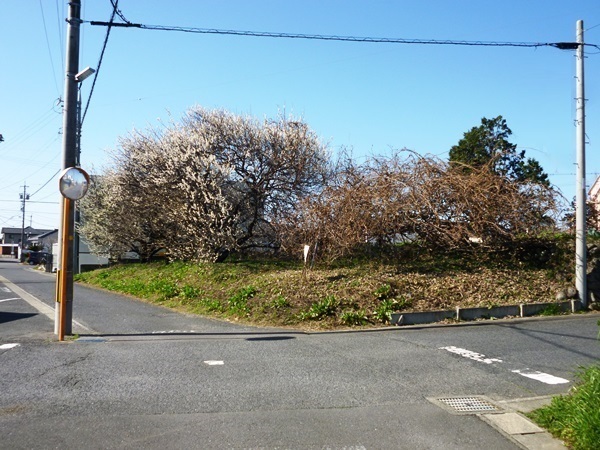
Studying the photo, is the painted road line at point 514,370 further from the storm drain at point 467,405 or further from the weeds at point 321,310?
the weeds at point 321,310

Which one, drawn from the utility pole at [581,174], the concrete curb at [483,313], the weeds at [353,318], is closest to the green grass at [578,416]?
the concrete curb at [483,313]

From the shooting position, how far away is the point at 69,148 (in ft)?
34.0

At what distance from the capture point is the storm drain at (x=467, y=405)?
6027mm

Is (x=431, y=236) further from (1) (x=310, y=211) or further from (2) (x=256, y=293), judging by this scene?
(2) (x=256, y=293)

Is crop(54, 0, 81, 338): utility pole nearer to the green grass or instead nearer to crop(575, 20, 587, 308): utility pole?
the green grass

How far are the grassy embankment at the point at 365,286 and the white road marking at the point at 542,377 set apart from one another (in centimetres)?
422

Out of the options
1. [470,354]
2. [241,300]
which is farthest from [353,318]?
[470,354]

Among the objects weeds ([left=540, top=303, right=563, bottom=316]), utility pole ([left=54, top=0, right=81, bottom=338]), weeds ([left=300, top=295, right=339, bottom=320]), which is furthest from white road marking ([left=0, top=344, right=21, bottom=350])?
weeds ([left=540, top=303, right=563, bottom=316])

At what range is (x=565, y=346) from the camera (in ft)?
30.4

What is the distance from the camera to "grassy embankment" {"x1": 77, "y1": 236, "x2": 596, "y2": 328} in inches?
476

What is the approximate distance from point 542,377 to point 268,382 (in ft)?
11.8

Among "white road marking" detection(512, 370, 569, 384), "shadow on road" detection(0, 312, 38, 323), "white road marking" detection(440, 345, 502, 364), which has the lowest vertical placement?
"white road marking" detection(512, 370, 569, 384)

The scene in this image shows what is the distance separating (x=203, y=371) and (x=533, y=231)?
11.3m

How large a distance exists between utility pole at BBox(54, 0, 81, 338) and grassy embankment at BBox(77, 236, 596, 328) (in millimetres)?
3818
